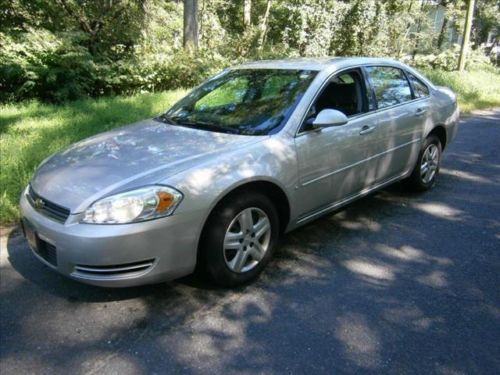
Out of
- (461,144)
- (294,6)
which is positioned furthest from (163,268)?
(294,6)

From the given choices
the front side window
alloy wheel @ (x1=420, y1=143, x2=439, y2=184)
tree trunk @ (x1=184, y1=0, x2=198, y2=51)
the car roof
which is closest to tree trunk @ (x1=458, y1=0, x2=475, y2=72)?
tree trunk @ (x1=184, y1=0, x2=198, y2=51)

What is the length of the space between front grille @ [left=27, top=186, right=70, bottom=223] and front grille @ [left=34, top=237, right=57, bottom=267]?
0.58ft

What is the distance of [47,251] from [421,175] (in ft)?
13.0

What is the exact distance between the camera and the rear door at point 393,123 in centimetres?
430

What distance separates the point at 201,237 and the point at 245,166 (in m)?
0.57

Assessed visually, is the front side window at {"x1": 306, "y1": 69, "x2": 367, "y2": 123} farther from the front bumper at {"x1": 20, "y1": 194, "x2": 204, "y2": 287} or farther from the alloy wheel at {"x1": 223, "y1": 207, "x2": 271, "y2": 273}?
the front bumper at {"x1": 20, "y1": 194, "x2": 204, "y2": 287}

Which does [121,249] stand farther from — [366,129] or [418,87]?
[418,87]

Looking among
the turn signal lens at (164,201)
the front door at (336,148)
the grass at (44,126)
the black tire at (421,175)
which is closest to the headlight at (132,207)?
the turn signal lens at (164,201)

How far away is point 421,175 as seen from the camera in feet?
16.9

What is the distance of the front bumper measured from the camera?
2693 millimetres

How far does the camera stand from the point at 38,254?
3025mm

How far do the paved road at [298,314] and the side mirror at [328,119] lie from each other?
1073mm

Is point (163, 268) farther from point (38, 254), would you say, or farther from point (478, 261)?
point (478, 261)

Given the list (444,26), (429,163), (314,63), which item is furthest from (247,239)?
(444,26)
